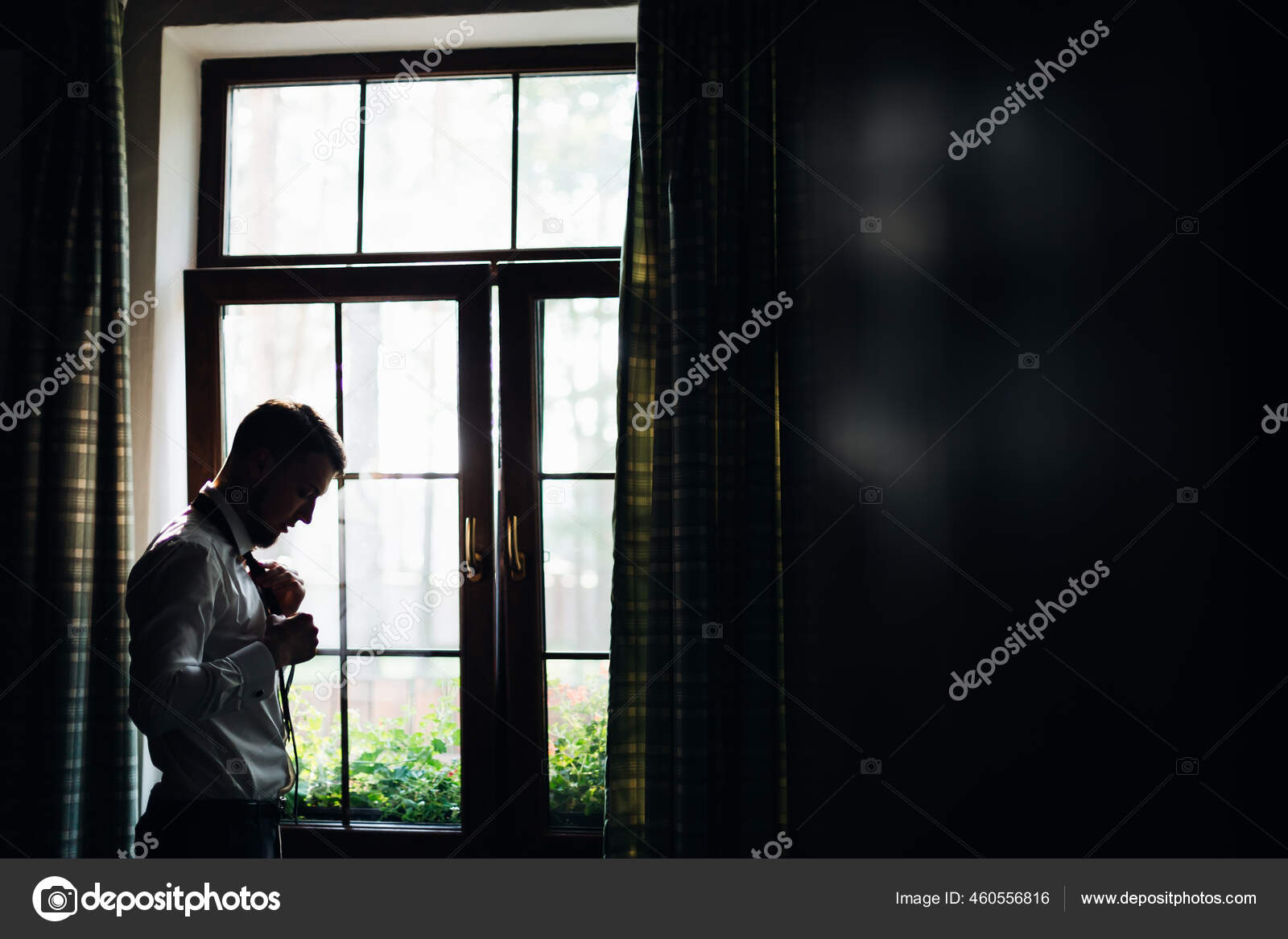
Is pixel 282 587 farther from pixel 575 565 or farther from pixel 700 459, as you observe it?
pixel 700 459

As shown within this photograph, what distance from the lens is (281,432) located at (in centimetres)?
150

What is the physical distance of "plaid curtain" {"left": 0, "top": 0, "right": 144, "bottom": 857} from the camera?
1.91 m

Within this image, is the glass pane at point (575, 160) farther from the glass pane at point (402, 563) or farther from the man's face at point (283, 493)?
the man's face at point (283, 493)

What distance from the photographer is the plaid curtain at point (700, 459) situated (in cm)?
176

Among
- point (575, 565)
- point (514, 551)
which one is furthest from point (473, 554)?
point (575, 565)

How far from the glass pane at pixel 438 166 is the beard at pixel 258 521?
913 millimetres

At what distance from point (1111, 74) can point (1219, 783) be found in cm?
136

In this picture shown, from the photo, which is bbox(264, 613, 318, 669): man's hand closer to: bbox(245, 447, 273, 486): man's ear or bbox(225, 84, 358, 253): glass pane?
bbox(245, 447, 273, 486): man's ear

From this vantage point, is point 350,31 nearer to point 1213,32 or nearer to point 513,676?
point 513,676

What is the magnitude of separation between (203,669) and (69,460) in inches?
36.2

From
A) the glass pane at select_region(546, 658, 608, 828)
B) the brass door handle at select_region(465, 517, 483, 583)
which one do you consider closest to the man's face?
the brass door handle at select_region(465, 517, 483, 583)

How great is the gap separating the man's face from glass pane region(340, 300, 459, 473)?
57 centimetres

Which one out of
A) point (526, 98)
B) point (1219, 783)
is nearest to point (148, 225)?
point (526, 98)

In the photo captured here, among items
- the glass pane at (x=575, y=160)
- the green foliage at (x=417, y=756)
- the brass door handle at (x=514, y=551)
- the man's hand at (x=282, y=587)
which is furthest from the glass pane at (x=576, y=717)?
the glass pane at (x=575, y=160)
